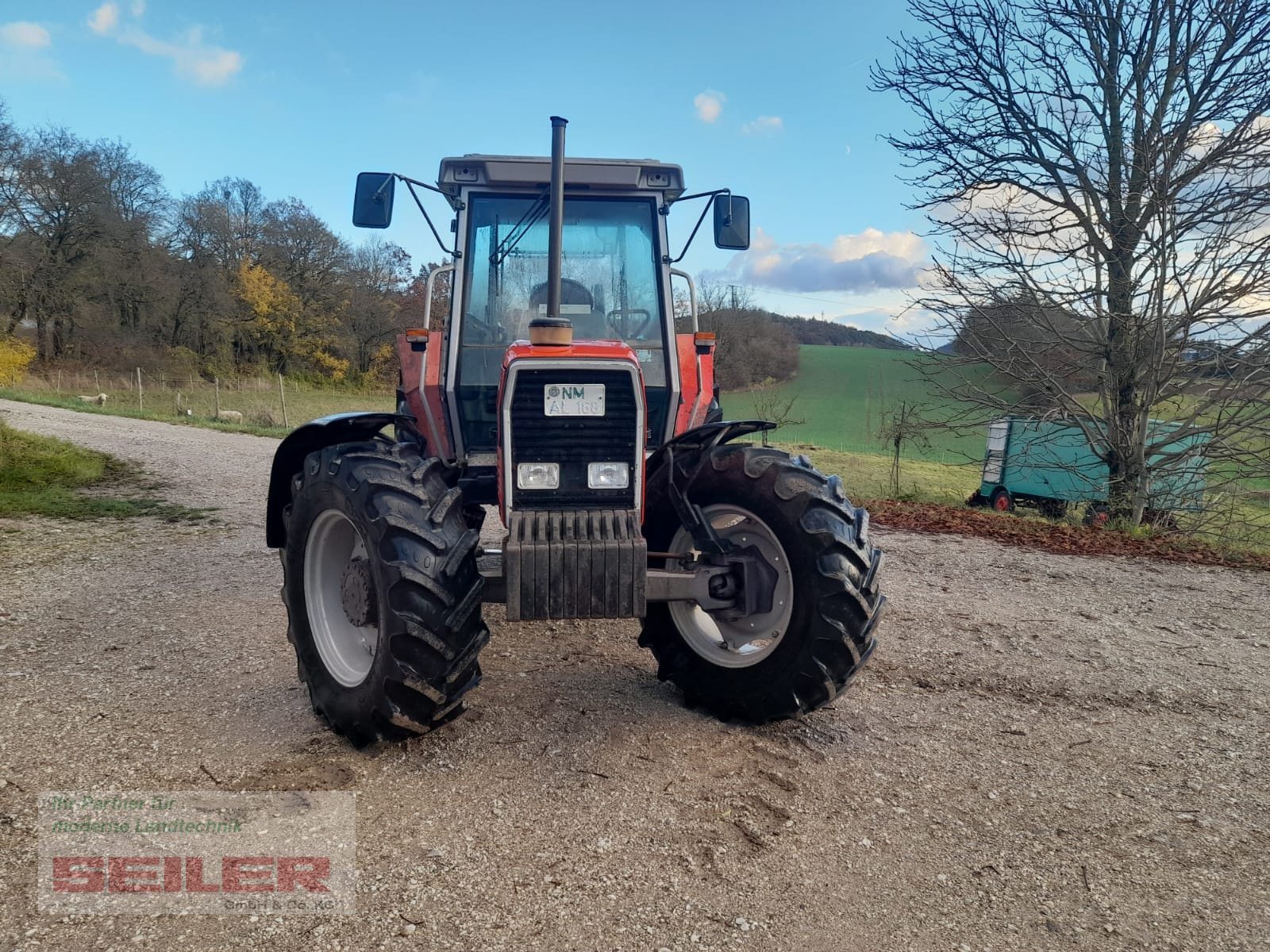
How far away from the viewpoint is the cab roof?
184 inches

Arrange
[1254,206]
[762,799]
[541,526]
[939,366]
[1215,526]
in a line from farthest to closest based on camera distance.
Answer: [939,366] → [1215,526] → [1254,206] → [541,526] → [762,799]

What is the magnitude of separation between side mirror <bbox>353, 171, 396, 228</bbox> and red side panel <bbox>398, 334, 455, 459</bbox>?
74 cm

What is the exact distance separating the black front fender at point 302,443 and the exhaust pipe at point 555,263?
0.72m

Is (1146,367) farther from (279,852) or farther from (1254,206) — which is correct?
(279,852)

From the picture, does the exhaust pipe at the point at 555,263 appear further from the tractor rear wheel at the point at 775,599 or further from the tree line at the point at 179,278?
the tree line at the point at 179,278

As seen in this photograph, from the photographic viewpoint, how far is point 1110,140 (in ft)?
35.0

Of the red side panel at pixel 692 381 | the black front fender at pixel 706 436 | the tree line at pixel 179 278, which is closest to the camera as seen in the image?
the black front fender at pixel 706 436

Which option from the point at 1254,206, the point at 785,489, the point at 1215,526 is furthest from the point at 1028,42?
the point at 785,489

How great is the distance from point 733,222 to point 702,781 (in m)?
3.08

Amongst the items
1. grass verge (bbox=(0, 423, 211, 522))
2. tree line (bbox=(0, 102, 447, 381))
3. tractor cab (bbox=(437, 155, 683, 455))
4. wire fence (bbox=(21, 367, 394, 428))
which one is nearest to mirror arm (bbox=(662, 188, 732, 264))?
tractor cab (bbox=(437, 155, 683, 455))

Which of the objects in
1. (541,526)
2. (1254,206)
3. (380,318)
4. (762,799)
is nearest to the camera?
(762,799)

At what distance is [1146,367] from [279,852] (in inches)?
425

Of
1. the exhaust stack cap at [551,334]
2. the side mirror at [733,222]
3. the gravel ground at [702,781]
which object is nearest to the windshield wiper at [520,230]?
the side mirror at [733,222]

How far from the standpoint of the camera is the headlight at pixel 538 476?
3.62m
